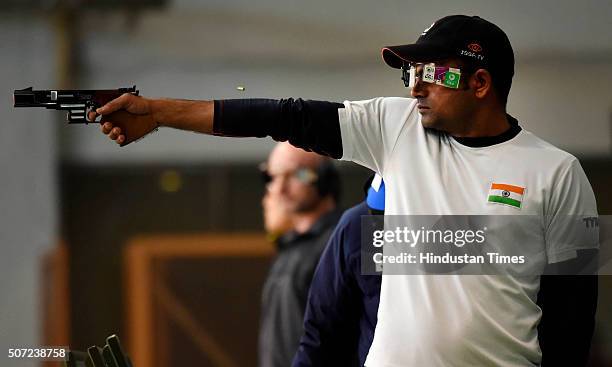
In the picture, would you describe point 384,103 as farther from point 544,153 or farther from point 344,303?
point 344,303

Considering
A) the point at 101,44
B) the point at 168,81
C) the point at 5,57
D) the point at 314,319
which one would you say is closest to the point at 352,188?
the point at 168,81

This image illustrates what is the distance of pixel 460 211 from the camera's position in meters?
2.68

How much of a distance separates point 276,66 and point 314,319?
11.2ft

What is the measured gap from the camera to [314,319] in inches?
124

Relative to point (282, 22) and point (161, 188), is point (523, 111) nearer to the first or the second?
point (282, 22)

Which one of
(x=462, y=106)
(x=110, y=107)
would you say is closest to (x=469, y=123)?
(x=462, y=106)

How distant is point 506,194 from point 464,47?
1.25ft

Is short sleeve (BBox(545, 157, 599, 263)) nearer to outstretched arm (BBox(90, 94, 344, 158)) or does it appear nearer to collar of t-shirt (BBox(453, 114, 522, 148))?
collar of t-shirt (BBox(453, 114, 522, 148))

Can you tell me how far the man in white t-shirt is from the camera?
2637 mm

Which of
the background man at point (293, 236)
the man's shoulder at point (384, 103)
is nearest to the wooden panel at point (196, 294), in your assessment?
the background man at point (293, 236)

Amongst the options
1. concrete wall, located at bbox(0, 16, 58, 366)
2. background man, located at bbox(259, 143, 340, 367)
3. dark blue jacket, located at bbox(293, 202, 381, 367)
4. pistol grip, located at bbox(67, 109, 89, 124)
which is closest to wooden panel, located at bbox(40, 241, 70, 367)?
concrete wall, located at bbox(0, 16, 58, 366)

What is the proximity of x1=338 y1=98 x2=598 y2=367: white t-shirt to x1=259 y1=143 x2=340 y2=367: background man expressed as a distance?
145 centimetres

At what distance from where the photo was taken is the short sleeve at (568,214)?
2.68m

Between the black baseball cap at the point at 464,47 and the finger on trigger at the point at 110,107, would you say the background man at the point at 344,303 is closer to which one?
the black baseball cap at the point at 464,47
